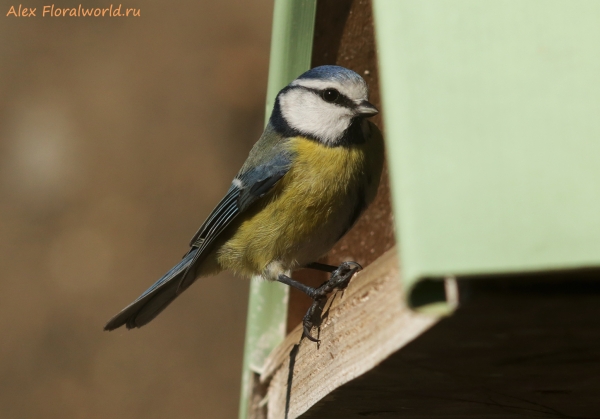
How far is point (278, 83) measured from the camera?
203 centimetres

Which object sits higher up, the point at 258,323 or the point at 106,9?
the point at 106,9

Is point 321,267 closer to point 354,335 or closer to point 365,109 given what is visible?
point 365,109

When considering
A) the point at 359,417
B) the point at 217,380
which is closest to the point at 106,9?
the point at 217,380

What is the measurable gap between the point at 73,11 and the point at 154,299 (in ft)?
10.2

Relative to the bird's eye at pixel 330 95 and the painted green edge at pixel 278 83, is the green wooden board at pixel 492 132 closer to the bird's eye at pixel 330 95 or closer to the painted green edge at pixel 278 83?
the bird's eye at pixel 330 95

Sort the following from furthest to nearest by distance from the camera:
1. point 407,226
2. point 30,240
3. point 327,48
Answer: point 30,240 → point 327,48 → point 407,226

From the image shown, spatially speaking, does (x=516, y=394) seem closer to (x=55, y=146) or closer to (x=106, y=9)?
(x=55, y=146)

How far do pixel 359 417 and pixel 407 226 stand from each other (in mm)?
875

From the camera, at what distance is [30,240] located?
4.05 metres

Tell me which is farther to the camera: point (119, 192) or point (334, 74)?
point (119, 192)

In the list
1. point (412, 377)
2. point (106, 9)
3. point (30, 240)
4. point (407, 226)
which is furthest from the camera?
point (106, 9)

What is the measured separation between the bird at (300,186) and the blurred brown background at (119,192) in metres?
1.84

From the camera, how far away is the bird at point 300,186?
1660 millimetres

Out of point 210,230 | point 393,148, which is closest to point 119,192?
point 210,230
